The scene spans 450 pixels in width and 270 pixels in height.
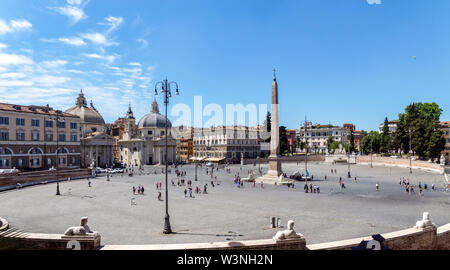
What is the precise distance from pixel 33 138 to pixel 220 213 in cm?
4246

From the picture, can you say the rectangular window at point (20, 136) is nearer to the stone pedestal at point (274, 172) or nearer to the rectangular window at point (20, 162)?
the rectangular window at point (20, 162)

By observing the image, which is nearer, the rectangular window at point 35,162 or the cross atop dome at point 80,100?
the rectangular window at point 35,162

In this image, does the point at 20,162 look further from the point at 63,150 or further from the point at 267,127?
the point at 267,127

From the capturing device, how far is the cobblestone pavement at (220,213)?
1577 cm

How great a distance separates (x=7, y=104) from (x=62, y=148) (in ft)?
36.4

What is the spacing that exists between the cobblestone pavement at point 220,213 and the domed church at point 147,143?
51559 mm

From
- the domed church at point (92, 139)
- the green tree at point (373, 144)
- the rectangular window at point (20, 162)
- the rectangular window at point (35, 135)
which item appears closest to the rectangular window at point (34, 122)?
the rectangular window at point (35, 135)

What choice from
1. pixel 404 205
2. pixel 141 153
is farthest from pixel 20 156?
pixel 404 205

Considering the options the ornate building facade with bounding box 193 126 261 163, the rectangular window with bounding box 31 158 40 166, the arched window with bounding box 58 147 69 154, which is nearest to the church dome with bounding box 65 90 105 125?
the arched window with bounding box 58 147 69 154

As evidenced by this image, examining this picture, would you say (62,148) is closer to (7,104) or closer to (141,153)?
(7,104)

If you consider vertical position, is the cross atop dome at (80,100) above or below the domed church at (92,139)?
above

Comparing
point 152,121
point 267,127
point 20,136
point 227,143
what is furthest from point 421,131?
point 20,136
